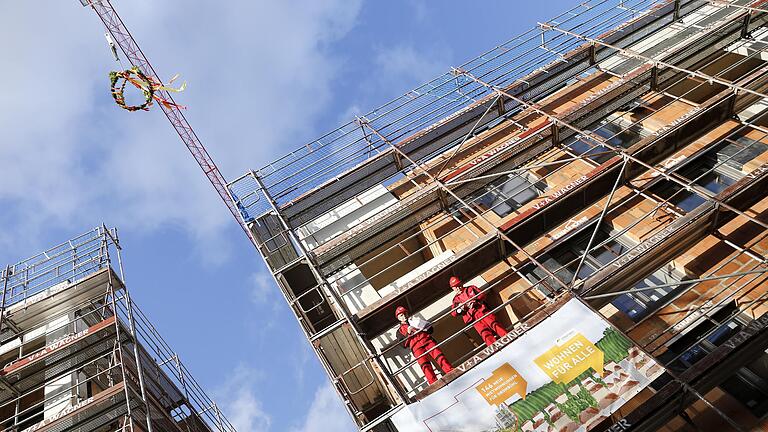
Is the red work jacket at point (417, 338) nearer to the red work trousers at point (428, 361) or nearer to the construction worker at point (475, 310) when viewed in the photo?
the red work trousers at point (428, 361)

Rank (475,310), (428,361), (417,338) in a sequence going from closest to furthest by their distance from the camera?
(428,361) < (417,338) < (475,310)

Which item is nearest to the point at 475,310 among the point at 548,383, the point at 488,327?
the point at 488,327

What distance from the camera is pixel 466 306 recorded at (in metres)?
15.1

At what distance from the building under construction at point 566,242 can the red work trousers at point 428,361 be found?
0.61 feet

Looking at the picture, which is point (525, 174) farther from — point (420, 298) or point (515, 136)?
point (420, 298)

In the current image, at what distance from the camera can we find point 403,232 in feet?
60.9

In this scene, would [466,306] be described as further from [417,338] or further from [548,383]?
[548,383]

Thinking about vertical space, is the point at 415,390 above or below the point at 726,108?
below

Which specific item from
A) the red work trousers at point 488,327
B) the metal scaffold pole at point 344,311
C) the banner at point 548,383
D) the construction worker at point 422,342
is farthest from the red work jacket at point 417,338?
the banner at point 548,383

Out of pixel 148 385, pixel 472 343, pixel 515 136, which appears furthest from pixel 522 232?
pixel 148 385

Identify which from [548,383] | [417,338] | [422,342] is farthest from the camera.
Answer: [417,338]

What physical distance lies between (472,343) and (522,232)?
297 centimetres

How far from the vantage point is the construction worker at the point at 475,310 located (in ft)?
47.0

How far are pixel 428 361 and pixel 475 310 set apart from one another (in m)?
1.66
